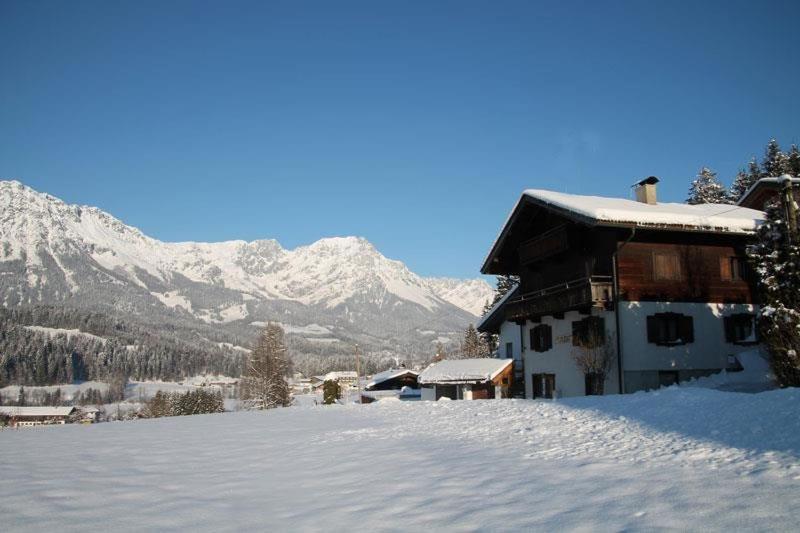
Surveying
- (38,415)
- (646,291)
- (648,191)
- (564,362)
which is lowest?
(38,415)

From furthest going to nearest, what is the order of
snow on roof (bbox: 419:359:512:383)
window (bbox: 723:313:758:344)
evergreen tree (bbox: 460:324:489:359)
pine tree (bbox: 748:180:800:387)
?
1. evergreen tree (bbox: 460:324:489:359)
2. snow on roof (bbox: 419:359:512:383)
3. window (bbox: 723:313:758:344)
4. pine tree (bbox: 748:180:800:387)

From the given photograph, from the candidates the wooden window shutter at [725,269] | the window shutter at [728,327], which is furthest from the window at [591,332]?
the wooden window shutter at [725,269]

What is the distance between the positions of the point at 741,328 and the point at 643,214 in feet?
23.8

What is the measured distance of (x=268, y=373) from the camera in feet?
203

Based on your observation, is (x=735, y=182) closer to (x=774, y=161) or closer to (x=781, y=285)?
(x=774, y=161)

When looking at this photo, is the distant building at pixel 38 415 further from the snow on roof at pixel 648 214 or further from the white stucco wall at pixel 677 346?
the white stucco wall at pixel 677 346

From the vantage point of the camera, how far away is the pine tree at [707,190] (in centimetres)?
5378

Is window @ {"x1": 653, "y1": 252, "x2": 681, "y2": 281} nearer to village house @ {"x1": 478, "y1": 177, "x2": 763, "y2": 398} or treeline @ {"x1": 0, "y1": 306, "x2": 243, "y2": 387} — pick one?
village house @ {"x1": 478, "y1": 177, "x2": 763, "y2": 398}

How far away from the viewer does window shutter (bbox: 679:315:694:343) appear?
26.3m

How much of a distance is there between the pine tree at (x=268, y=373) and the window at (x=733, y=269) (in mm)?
43783

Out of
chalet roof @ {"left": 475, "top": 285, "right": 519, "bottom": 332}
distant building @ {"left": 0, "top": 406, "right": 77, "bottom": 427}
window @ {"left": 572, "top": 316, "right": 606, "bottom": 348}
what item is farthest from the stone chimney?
distant building @ {"left": 0, "top": 406, "right": 77, "bottom": 427}

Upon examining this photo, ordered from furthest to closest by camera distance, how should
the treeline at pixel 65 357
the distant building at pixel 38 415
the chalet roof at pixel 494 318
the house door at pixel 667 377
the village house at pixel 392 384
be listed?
1. the treeline at pixel 65 357
2. the distant building at pixel 38 415
3. the village house at pixel 392 384
4. the chalet roof at pixel 494 318
5. the house door at pixel 667 377

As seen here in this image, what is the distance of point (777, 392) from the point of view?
13344 mm

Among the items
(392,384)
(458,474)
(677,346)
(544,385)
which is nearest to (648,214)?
(677,346)
